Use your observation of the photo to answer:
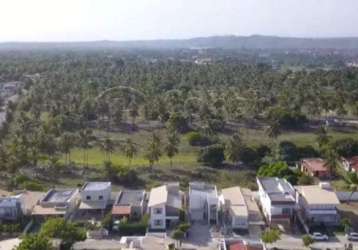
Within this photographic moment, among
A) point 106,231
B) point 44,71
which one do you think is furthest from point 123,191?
A: point 44,71

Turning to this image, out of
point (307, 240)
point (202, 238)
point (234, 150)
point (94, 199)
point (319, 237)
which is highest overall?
point (234, 150)

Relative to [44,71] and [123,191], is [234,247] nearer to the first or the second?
[123,191]

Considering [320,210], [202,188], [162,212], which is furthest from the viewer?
[202,188]

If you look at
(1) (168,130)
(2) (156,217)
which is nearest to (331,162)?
(2) (156,217)

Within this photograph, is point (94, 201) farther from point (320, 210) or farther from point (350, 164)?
point (350, 164)

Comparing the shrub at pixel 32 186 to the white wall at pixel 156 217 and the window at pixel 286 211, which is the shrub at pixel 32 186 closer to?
the white wall at pixel 156 217

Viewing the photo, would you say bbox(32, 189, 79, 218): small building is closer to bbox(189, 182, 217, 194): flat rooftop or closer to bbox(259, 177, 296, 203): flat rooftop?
bbox(189, 182, 217, 194): flat rooftop
